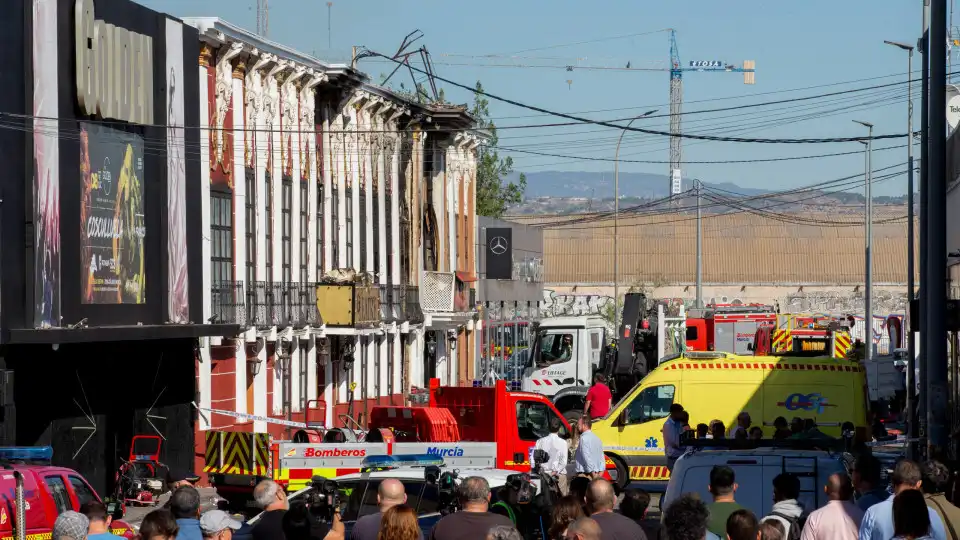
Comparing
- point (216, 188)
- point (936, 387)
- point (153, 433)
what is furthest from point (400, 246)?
point (936, 387)

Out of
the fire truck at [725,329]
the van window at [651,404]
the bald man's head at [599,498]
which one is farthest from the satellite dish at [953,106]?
the bald man's head at [599,498]

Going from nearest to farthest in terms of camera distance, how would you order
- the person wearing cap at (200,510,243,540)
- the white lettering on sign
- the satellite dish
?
the person wearing cap at (200,510,243,540) < the white lettering on sign < the satellite dish

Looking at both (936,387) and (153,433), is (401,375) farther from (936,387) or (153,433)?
(936,387)

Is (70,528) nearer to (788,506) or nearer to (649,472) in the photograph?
(788,506)

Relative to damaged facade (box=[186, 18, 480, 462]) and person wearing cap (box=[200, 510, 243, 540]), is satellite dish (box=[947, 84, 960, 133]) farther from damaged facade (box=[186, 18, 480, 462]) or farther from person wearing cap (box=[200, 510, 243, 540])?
person wearing cap (box=[200, 510, 243, 540])

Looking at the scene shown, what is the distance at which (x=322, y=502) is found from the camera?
11547 mm

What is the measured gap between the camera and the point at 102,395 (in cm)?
2919

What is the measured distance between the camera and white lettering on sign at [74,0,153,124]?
26.2m

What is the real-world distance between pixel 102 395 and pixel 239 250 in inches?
247

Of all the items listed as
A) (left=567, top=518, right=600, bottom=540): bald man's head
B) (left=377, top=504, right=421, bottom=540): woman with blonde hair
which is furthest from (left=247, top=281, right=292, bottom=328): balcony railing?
(left=567, top=518, right=600, bottom=540): bald man's head

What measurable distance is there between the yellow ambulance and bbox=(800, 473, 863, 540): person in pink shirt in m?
14.3

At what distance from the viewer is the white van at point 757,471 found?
13445 mm

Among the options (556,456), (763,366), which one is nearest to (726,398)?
(763,366)

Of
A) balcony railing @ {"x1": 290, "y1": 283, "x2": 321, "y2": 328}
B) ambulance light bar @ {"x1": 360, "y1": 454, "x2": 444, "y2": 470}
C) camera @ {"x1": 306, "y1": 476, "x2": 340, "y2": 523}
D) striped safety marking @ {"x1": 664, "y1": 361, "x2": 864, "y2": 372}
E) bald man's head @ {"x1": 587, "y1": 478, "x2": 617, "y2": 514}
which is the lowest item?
ambulance light bar @ {"x1": 360, "y1": 454, "x2": 444, "y2": 470}
